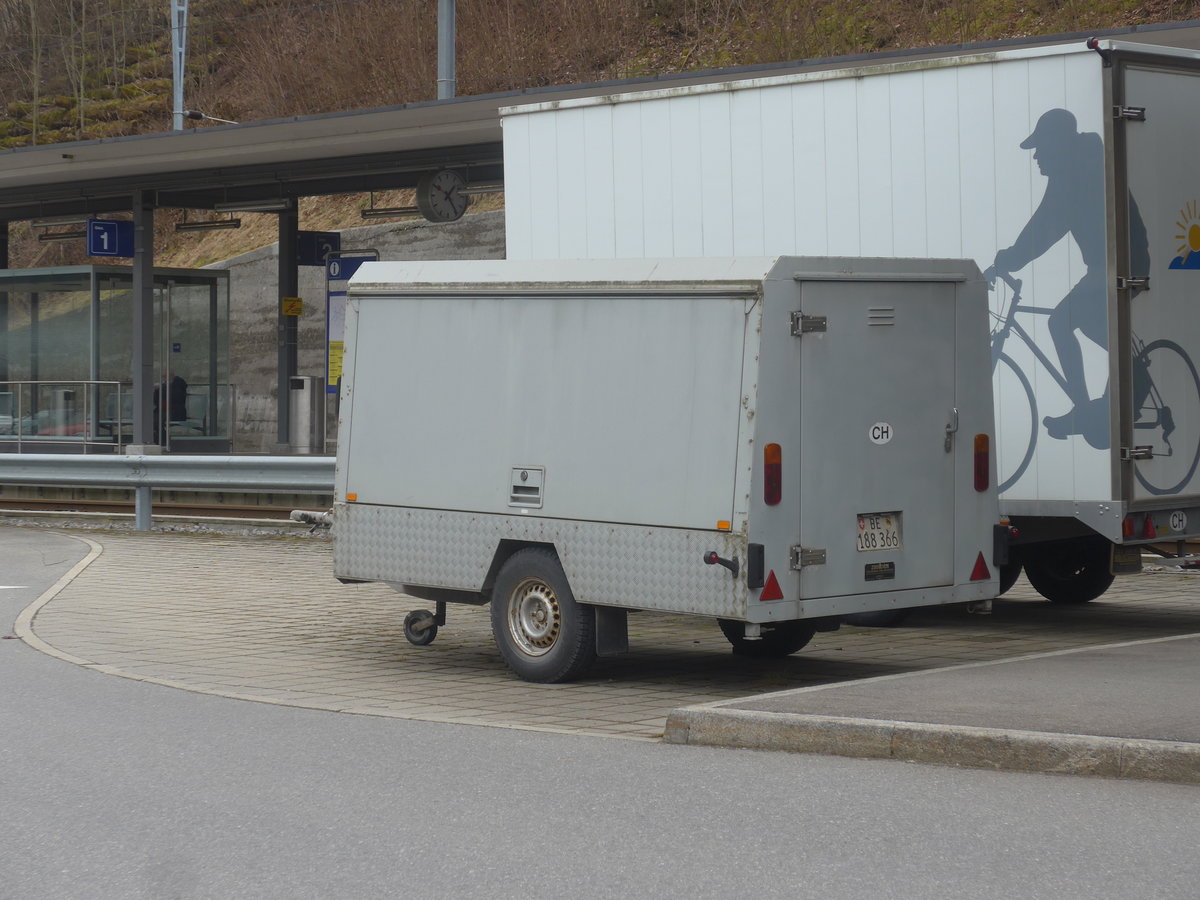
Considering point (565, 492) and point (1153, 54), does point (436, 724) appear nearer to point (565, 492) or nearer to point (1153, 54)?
point (565, 492)

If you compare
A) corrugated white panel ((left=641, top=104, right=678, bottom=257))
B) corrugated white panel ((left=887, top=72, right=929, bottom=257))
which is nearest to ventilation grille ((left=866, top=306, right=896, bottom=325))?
corrugated white panel ((left=887, top=72, right=929, bottom=257))

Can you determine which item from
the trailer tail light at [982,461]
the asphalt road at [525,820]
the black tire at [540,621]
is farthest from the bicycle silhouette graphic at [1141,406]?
the asphalt road at [525,820]

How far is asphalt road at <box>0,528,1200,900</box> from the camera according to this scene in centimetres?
550

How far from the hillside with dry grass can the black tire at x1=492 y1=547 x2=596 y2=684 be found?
73.3 feet

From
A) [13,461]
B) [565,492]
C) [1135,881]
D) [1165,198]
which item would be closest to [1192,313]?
[1165,198]

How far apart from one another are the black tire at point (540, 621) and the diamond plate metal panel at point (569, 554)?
0.12 meters

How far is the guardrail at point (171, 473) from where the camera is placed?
727 inches

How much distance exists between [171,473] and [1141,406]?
11956 mm

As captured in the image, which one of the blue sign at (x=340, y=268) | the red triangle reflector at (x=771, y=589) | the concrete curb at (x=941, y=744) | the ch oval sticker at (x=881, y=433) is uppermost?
the blue sign at (x=340, y=268)

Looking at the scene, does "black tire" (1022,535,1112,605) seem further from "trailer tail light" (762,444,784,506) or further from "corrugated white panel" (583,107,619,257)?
"trailer tail light" (762,444,784,506)

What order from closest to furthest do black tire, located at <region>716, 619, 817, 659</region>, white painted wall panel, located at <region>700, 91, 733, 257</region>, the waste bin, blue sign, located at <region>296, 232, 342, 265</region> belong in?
black tire, located at <region>716, 619, 817, 659</region> → white painted wall panel, located at <region>700, 91, 733, 257</region> → blue sign, located at <region>296, 232, 342, 265</region> → the waste bin

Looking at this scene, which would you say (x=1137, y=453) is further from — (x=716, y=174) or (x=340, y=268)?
(x=340, y=268)

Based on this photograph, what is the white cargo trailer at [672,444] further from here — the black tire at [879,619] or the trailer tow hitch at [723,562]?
the black tire at [879,619]

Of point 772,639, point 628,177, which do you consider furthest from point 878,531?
point 628,177
